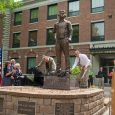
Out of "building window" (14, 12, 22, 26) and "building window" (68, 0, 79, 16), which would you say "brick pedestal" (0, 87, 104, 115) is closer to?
"building window" (68, 0, 79, 16)

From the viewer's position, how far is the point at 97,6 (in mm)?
28797

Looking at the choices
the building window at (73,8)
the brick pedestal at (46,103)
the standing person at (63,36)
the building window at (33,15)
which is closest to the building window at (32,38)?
the building window at (33,15)

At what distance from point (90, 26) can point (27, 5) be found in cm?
939

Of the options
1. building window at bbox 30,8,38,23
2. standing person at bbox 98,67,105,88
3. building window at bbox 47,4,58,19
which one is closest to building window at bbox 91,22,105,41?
building window at bbox 47,4,58,19

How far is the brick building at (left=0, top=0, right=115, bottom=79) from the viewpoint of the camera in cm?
2791

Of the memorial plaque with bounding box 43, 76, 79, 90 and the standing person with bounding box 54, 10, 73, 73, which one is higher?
the standing person with bounding box 54, 10, 73, 73

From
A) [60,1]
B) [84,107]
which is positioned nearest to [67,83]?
[84,107]

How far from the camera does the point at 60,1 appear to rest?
31547 mm

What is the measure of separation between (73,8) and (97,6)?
282 cm

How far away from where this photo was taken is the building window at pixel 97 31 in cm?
2812

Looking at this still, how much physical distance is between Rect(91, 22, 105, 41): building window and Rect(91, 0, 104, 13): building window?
131cm

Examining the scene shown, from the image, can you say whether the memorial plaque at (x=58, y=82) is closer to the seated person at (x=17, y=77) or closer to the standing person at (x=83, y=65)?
the standing person at (x=83, y=65)

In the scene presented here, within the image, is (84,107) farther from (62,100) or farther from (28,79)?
(28,79)

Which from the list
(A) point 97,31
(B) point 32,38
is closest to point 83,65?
(A) point 97,31
